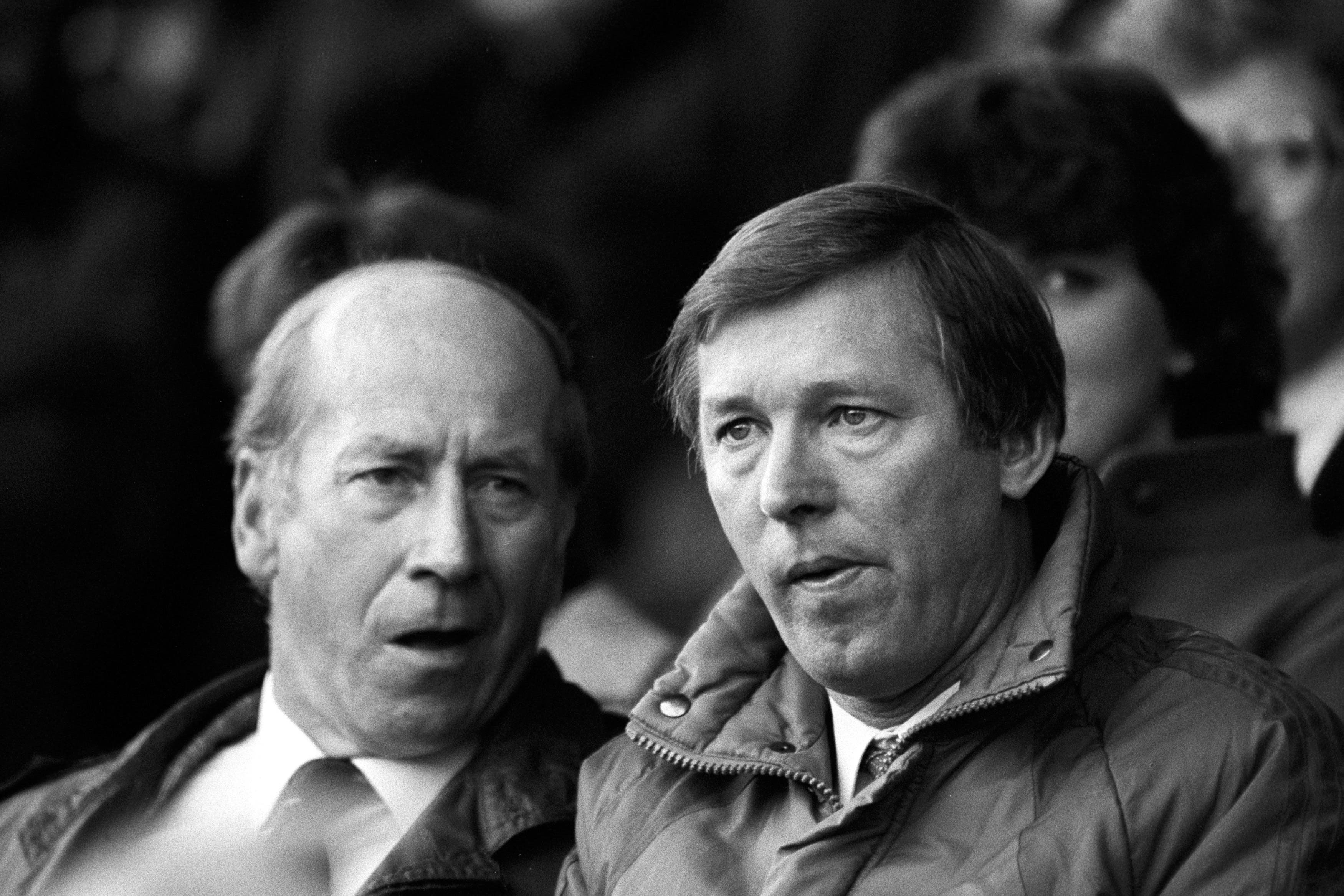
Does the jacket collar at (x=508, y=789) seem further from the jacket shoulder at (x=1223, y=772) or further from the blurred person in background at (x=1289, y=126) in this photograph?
the blurred person in background at (x=1289, y=126)

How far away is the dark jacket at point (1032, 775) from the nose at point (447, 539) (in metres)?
0.54

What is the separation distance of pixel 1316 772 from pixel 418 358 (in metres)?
1.62

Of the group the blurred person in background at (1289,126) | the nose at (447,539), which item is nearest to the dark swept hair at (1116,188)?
the blurred person in background at (1289,126)

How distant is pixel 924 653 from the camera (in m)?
2.74

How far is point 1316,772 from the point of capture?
2.49 m

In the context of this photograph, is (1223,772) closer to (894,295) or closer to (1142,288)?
(894,295)

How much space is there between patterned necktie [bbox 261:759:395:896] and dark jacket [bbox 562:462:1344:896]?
51cm

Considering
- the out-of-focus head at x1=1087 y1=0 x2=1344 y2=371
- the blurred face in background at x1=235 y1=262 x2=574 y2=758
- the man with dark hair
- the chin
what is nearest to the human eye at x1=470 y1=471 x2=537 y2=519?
the blurred face in background at x1=235 y1=262 x2=574 y2=758

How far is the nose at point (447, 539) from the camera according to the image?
3426 mm

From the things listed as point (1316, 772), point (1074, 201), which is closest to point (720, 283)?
point (1316, 772)

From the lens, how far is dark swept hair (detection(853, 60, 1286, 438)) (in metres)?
4.01

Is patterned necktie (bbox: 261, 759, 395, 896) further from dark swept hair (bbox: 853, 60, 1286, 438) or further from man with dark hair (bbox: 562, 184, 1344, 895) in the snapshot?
dark swept hair (bbox: 853, 60, 1286, 438)

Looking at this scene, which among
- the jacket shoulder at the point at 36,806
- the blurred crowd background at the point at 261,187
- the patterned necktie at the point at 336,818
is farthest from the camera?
the blurred crowd background at the point at 261,187

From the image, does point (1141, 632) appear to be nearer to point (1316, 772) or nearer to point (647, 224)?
point (1316, 772)
